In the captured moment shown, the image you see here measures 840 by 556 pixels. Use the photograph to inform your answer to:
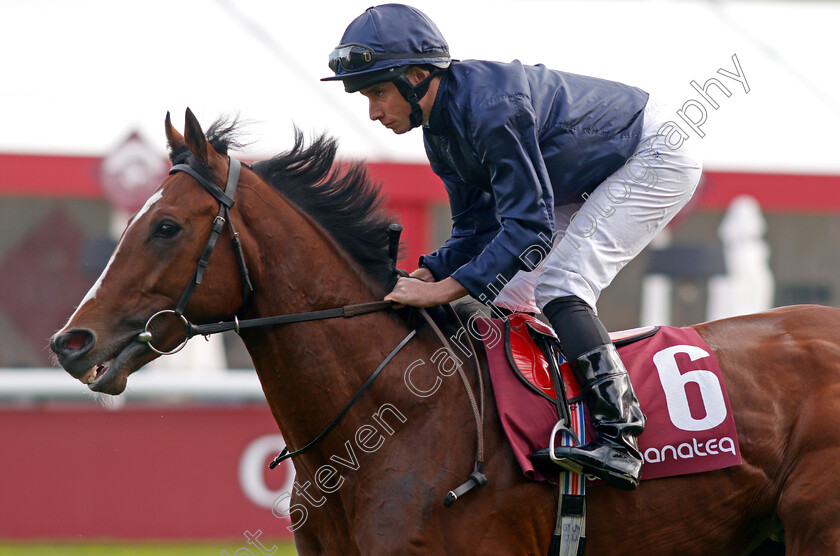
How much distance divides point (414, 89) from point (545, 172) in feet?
1.58

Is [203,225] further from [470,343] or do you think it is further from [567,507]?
[567,507]

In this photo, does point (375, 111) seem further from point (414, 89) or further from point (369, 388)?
point (369, 388)

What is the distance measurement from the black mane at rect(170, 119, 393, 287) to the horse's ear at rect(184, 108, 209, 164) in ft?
0.53

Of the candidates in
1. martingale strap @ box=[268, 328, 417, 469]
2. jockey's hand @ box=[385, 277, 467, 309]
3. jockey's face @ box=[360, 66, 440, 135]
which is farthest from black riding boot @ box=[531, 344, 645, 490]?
jockey's face @ box=[360, 66, 440, 135]

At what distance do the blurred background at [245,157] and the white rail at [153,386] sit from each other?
1 cm

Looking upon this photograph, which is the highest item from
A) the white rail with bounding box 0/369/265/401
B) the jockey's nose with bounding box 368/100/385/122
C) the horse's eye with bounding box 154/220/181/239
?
the jockey's nose with bounding box 368/100/385/122

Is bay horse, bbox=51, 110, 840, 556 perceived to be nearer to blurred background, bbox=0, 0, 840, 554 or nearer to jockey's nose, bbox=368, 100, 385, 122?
jockey's nose, bbox=368, 100, 385, 122

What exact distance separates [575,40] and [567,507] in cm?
715

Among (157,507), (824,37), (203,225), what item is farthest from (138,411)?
(824,37)

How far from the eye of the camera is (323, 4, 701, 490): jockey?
8.85 ft

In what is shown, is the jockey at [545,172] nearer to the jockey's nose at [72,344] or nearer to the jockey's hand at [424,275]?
the jockey's hand at [424,275]

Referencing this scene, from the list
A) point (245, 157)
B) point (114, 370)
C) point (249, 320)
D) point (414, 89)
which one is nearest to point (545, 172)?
point (414, 89)

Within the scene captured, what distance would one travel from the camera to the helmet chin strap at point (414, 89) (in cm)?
280

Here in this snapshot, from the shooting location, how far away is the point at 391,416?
2756 mm
